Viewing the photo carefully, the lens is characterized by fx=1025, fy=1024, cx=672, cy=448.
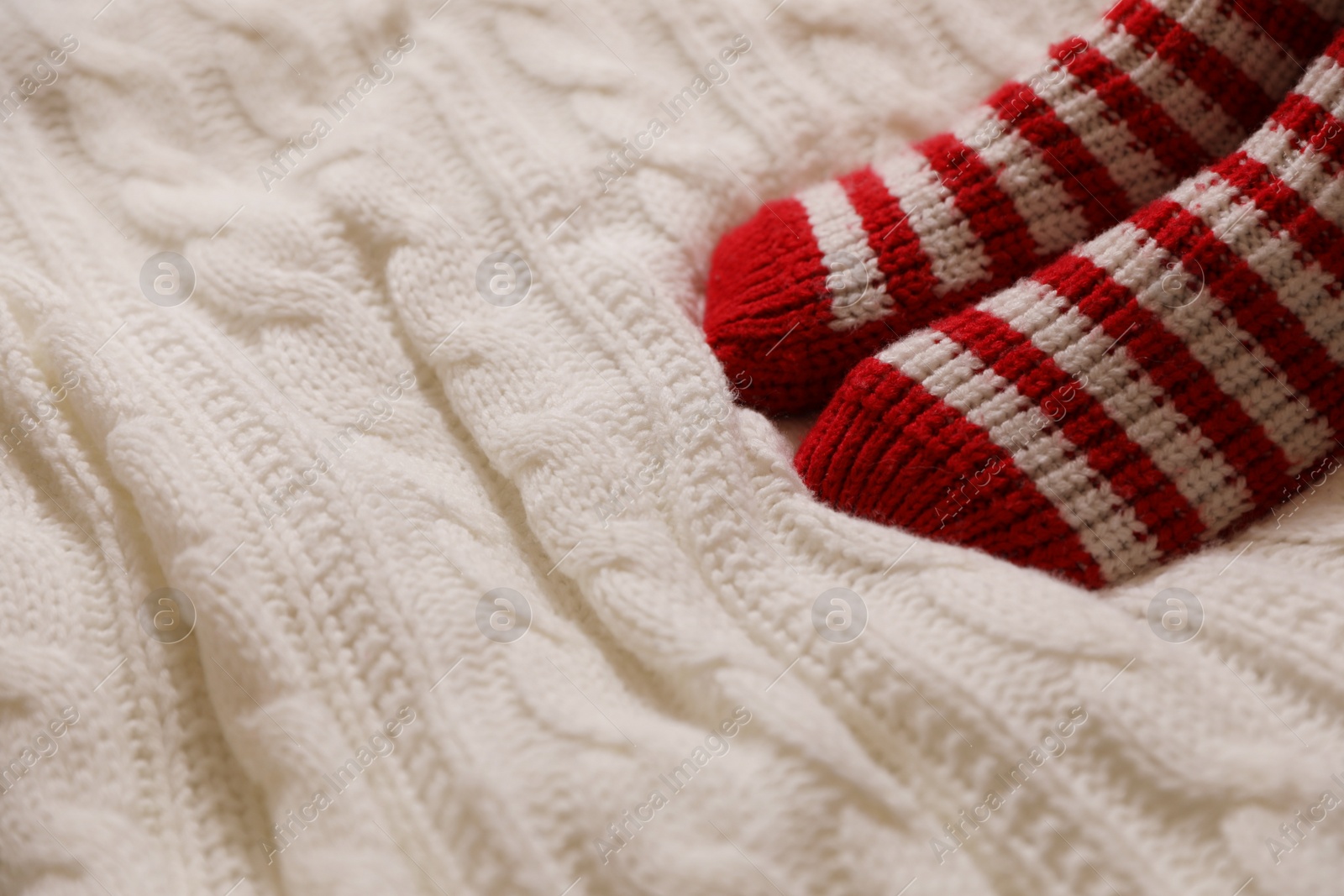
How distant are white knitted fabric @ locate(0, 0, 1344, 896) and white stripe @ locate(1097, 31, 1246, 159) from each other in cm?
14

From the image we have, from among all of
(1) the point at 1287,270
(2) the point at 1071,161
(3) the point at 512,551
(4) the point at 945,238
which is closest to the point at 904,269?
(4) the point at 945,238

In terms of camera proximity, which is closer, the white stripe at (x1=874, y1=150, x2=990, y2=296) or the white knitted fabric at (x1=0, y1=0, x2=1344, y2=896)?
the white knitted fabric at (x1=0, y1=0, x2=1344, y2=896)

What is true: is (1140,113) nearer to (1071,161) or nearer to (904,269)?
(1071,161)

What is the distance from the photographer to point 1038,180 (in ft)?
2.58

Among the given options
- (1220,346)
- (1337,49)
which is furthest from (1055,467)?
(1337,49)

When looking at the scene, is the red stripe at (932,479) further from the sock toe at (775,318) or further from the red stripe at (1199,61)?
the red stripe at (1199,61)

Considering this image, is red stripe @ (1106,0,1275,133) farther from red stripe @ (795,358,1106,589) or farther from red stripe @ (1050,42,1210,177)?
red stripe @ (795,358,1106,589)

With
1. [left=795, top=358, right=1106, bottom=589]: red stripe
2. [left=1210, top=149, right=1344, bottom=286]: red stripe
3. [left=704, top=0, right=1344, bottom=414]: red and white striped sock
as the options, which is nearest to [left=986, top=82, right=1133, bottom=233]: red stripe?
[left=704, top=0, right=1344, bottom=414]: red and white striped sock

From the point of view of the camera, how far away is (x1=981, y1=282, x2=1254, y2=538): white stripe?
2.29 ft

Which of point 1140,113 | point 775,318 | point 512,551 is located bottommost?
point 512,551

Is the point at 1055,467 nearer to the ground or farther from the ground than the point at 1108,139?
nearer to the ground

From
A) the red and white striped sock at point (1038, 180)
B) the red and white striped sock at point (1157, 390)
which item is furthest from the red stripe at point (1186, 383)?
the red and white striped sock at point (1038, 180)

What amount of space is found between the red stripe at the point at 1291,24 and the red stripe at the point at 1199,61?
3cm

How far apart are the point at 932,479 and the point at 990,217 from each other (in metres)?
0.22
